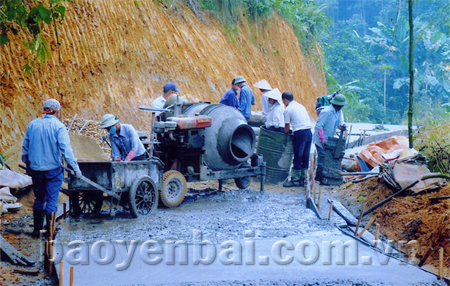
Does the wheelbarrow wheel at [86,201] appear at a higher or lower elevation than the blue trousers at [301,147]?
lower

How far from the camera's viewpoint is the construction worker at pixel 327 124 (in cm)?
978

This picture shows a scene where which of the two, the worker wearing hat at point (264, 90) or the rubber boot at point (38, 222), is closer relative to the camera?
the rubber boot at point (38, 222)

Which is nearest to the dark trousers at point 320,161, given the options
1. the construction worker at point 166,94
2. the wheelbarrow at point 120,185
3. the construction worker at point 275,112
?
the construction worker at point 275,112

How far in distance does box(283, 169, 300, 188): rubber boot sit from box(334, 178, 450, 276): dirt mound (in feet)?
4.65

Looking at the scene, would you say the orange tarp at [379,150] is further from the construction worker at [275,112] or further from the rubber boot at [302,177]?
the construction worker at [275,112]

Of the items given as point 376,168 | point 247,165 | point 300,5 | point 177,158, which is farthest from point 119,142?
point 300,5

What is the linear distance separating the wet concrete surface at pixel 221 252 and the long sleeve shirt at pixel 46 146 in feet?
2.97

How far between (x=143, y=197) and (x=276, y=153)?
12.2 feet

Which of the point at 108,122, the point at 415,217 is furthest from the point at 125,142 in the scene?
the point at 415,217

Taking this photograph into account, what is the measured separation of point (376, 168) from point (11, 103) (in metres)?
7.82

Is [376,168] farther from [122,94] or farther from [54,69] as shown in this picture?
[54,69]

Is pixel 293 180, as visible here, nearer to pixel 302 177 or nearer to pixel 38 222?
pixel 302 177

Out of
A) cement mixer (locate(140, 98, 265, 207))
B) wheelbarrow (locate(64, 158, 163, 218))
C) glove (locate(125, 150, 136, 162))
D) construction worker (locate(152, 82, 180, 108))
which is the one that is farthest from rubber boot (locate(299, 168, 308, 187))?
glove (locate(125, 150, 136, 162))

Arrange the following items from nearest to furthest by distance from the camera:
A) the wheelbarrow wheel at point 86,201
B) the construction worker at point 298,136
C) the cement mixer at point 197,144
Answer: the wheelbarrow wheel at point 86,201, the cement mixer at point 197,144, the construction worker at point 298,136
